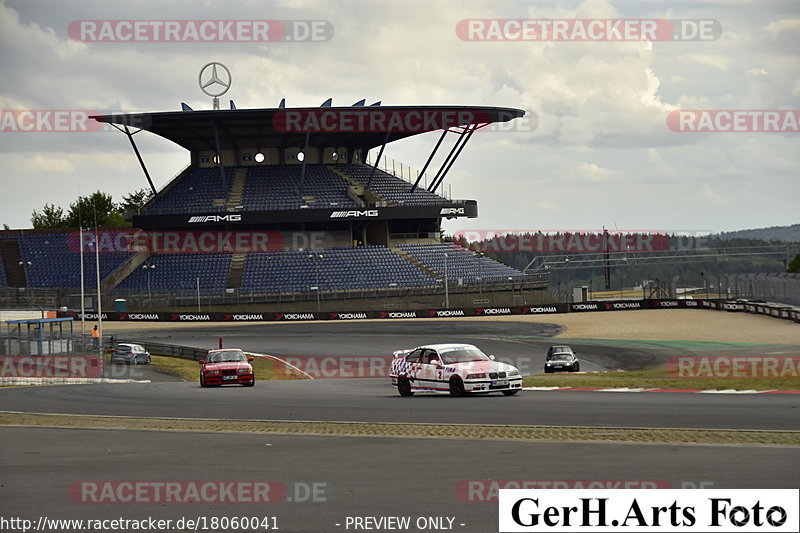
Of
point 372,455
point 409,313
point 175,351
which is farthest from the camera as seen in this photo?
point 409,313

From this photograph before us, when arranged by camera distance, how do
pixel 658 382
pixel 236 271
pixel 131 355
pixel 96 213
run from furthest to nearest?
pixel 96 213 < pixel 236 271 < pixel 131 355 < pixel 658 382

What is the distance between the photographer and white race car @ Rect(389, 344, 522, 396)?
2353 centimetres

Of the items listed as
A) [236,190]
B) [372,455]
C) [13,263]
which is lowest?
[372,455]

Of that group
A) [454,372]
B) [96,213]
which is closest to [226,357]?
[454,372]

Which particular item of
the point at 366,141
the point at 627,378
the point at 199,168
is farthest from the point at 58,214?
the point at 627,378

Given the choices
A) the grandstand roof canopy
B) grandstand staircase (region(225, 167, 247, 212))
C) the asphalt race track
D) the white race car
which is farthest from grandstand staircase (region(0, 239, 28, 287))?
the white race car

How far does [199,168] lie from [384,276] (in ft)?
84.1

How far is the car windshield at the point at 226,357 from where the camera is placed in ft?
106

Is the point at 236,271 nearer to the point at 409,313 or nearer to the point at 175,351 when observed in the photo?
the point at 409,313

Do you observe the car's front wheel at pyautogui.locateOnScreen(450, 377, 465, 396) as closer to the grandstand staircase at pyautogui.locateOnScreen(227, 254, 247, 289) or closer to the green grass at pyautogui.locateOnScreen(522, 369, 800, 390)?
the green grass at pyautogui.locateOnScreen(522, 369, 800, 390)

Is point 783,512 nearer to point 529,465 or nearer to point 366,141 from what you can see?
point 529,465

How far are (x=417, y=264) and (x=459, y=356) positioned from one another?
6558 cm

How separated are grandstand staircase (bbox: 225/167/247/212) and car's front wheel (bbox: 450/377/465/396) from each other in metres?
68.4

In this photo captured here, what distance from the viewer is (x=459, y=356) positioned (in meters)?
24.6
